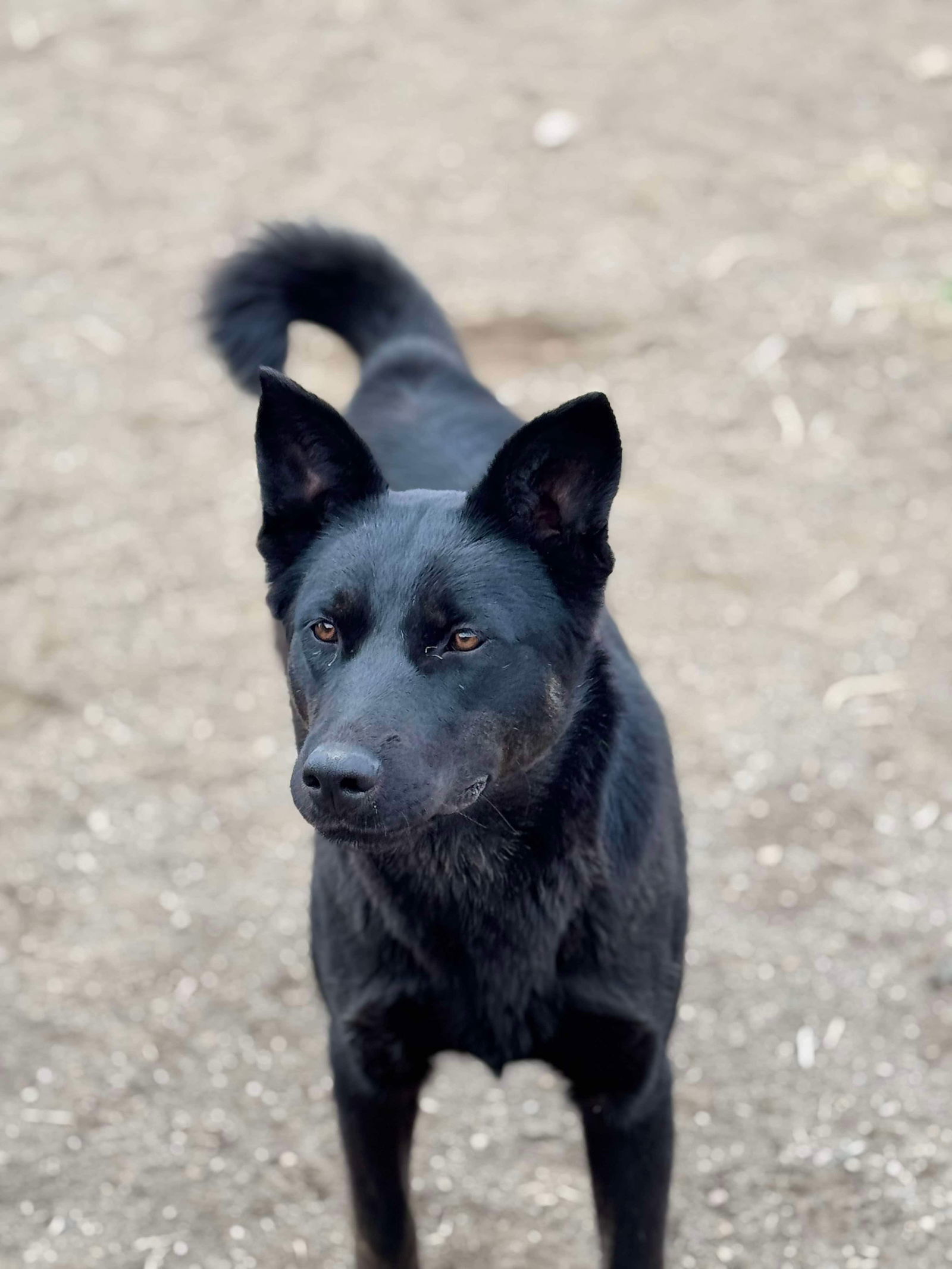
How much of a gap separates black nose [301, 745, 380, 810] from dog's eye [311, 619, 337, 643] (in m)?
0.31

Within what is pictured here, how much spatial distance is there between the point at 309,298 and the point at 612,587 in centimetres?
162

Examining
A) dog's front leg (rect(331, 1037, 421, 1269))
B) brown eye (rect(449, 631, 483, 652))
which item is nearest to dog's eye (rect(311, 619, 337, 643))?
brown eye (rect(449, 631, 483, 652))

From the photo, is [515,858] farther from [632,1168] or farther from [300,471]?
[300,471]

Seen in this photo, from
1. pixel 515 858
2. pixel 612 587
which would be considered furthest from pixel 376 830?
pixel 612 587

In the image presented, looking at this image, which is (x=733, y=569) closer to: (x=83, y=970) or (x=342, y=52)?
(x=83, y=970)

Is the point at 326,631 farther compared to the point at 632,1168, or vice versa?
the point at 632,1168

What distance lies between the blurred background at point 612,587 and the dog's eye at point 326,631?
1613 mm

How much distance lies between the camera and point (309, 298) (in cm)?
417

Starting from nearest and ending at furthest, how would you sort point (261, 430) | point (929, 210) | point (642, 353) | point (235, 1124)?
point (261, 430) < point (235, 1124) < point (642, 353) < point (929, 210)

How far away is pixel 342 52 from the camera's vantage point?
8.41m

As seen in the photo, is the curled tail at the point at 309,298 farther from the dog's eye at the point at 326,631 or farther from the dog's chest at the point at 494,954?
the dog's chest at the point at 494,954

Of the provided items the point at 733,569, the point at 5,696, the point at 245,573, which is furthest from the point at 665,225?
the point at 5,696

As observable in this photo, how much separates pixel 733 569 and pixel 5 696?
2.53 metres

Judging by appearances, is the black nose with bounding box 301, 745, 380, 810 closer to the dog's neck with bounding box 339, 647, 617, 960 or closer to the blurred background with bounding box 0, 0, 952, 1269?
the dog's neck with bounding box 339, 647, 617, 960
